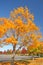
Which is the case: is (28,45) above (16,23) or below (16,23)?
below

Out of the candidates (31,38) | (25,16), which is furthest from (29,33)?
(25,16)

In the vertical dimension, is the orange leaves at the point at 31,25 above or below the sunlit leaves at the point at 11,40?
above

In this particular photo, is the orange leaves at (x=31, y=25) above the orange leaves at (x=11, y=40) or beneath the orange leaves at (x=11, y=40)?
above

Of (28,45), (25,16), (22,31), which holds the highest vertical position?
(25,16)

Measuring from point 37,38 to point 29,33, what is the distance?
4.36 ft

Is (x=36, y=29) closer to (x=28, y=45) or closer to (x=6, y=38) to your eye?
(x=28, y=45)

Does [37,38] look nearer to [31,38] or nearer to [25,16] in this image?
[31,38]

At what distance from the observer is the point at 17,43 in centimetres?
2366

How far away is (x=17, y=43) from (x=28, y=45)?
5.78 feet

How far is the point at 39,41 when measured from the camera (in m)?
25.1

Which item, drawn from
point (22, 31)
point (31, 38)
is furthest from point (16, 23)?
point (31, 38)

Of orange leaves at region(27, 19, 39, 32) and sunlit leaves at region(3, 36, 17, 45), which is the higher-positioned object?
orange leaves at region(27, 19, 39, 32)

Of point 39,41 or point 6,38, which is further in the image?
point 39,41

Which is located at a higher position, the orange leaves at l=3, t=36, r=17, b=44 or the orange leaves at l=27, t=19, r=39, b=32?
the orange leaves at l=27, t=19, r=39, b=32
